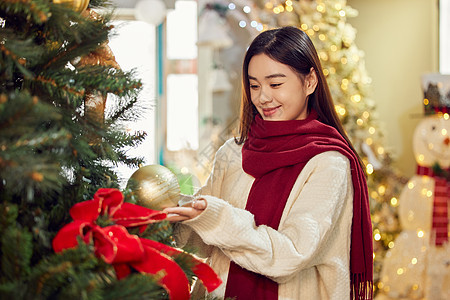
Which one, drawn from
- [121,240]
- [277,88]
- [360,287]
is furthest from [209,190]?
[121,240]

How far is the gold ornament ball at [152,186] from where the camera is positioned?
946 millimetres

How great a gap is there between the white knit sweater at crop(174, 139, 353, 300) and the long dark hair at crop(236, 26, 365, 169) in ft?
0.58

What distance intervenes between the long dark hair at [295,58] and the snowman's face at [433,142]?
2.44 metres

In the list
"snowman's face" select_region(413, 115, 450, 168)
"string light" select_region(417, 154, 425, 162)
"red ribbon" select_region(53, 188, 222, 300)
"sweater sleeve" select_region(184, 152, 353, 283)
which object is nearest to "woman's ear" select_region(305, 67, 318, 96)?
"sweater sleeve" select_region(184, 152, 353, 283)

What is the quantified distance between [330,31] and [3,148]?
3.78m

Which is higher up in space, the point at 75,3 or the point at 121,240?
the point at 75,3

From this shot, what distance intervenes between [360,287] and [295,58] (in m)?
0.62

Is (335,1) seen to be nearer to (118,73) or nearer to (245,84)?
(245,84)

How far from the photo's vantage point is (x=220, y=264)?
1447 mm

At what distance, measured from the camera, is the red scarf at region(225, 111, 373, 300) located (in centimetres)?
138

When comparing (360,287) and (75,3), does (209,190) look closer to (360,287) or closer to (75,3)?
(360,287)

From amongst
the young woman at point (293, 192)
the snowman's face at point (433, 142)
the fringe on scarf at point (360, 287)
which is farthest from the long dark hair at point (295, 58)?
the snowman's face at point (433, 142)

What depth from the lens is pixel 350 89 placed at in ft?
13.7

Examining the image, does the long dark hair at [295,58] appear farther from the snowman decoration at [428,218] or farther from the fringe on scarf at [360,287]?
the snowman decoration at [428,218]
